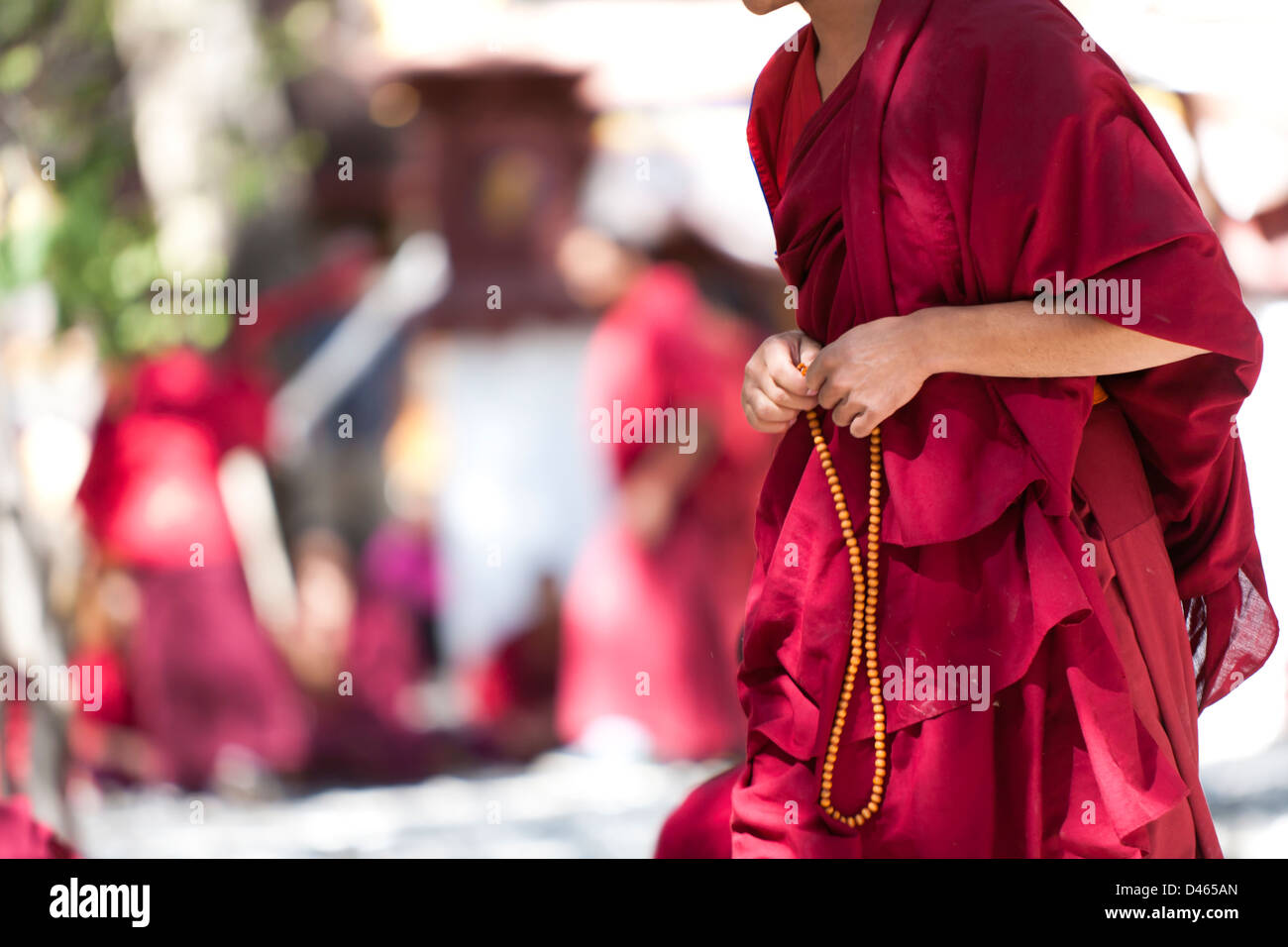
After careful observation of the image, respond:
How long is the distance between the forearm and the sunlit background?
2366 mm

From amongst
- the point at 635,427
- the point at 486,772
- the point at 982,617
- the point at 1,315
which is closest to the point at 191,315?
the point at 1,315

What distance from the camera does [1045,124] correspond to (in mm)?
1058

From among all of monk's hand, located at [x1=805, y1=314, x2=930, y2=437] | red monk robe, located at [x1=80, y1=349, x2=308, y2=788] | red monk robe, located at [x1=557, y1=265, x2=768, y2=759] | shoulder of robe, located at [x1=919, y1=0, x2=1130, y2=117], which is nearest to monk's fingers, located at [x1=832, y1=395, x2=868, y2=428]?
monk's hand, located at [x1=805, y1=314, x2=930, y2=437]

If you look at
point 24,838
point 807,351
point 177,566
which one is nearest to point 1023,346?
point 807,351

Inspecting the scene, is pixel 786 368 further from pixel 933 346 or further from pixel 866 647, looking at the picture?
pixel 866 647

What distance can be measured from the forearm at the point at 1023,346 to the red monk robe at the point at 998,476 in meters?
0.02

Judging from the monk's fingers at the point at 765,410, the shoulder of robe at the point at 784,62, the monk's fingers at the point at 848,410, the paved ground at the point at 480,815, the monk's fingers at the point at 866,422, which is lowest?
the paved ground at the point at 480,815

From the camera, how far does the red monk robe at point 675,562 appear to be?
12.2 feet

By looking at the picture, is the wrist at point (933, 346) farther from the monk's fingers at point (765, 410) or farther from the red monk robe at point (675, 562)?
the red monk robe at point (675, 562)

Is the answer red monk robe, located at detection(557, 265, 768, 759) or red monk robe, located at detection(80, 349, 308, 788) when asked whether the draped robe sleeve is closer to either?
red monk robe, located at detection(557, 265, 768, 759)

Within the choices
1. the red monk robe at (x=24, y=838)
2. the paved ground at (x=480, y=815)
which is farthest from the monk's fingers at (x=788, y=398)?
the paved ground at (x=480, y=815)

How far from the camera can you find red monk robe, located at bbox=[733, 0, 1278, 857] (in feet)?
3.48

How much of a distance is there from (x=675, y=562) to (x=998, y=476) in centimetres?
274
